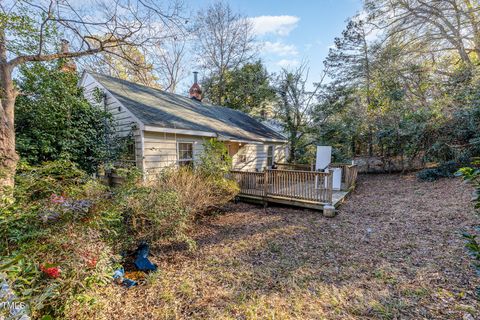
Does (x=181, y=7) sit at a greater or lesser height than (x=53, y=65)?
greater

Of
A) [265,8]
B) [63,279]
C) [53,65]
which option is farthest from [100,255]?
[265,8]

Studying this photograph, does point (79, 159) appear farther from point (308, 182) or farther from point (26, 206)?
point (308, 182)

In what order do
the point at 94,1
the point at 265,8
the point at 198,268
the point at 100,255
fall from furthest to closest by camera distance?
1. the point at 265,8
2. the point at 94,1
3. the point at 198,268
4. the point at 100,255

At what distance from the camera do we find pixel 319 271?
3.64m

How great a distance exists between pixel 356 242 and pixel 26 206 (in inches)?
224

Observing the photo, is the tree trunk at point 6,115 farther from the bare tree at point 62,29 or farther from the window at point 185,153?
the window at point 185,153

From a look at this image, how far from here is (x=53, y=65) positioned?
21.9 ft

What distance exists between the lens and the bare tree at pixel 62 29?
13.2ft

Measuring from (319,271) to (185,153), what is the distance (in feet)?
18.6

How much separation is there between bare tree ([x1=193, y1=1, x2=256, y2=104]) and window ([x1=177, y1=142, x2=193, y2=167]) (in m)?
13.4

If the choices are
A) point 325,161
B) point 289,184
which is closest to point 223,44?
point 325,161

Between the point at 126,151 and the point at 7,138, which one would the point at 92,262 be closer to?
the point at 7,138

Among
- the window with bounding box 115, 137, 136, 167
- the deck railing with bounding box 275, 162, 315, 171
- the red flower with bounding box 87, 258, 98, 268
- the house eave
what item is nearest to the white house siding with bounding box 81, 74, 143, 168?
the window with bounding box 115, 137, 136, 167

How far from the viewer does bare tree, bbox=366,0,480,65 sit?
11922 mm
